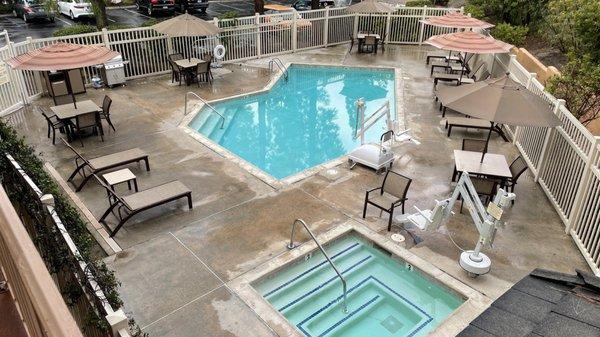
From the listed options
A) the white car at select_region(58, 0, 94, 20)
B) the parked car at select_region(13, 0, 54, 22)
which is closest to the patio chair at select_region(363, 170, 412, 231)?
the white car at select_region(58, 0, 94, 20)

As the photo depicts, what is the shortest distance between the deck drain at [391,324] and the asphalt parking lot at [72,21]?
23.4m

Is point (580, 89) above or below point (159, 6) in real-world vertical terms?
above

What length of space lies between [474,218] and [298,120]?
24.4 feet

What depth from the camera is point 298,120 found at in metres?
12.6

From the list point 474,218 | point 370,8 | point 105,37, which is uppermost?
point 370,8

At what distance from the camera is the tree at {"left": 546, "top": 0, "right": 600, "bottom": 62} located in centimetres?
991

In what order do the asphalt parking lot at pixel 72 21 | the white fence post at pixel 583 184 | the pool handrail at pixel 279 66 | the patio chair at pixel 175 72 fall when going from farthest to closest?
the asphalt parking lot at pixel 72 21, the pool handrail at pixel 279 66, the patio chair at pixel 175 72, the white fence post at pixel 583 184

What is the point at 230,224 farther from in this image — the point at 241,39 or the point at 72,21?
the point at 72,21

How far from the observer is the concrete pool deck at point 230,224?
5.55 meters

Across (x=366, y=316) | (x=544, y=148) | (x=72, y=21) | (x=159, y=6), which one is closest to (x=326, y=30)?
(x=544, y=148)

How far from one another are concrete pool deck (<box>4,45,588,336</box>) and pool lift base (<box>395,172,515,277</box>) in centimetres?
25

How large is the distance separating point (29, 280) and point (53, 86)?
12431 millimetres

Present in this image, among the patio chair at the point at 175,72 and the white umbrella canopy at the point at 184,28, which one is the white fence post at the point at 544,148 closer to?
the white umbrella canopy at the point at 184,28

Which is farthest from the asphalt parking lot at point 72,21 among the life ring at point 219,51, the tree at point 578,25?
the tree at point 578,25
